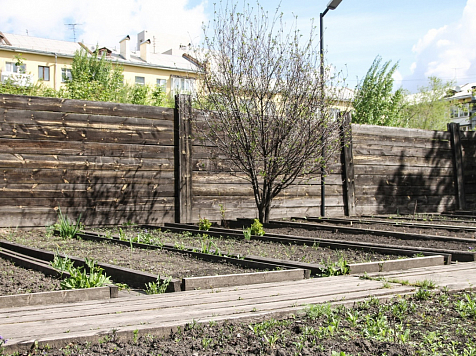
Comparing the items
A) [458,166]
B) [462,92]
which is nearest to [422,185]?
[458,166]

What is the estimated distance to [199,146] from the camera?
32.0ft

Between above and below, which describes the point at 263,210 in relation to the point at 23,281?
above

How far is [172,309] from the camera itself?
9.59ft

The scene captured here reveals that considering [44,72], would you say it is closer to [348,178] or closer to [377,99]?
[377,99]

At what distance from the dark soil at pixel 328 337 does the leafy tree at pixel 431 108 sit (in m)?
40.9

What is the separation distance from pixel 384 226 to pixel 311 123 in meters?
2.30

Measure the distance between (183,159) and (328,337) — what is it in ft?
23.8

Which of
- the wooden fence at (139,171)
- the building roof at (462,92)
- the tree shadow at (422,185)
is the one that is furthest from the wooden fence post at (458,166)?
the building roof at (462,92)

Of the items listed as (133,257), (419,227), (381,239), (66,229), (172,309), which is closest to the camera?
(172,309)

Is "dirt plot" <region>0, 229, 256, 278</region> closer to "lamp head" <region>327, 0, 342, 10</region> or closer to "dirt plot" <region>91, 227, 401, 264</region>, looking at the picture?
"dirt plot" <region>91, 227, 401, 264</region>

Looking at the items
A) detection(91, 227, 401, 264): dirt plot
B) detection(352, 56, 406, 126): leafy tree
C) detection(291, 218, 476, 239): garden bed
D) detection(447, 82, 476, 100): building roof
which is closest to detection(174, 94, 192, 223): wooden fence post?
detection(91, 227, 401, 264): dirt plot

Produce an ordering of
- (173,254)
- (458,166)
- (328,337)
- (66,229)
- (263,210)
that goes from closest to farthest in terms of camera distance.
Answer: (328,337) < (173,254) < (66,229) < (263,210) < (458,166)

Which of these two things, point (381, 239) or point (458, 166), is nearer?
point (381, 239)

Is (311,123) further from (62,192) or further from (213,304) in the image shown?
(213,304)
